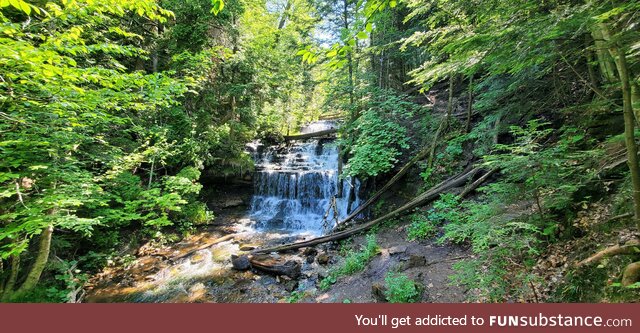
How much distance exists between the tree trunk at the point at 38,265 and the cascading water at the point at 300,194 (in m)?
6.99

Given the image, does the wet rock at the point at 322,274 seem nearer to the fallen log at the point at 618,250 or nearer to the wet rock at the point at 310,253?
the wet rock at the point at 310,253

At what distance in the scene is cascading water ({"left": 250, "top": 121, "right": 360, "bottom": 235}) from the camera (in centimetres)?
1138

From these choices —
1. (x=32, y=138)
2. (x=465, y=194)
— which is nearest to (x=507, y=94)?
(x=465, y=194)

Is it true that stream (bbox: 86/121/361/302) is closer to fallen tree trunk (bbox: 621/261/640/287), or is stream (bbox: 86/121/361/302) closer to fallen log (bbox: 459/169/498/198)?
fallen log (bbox: 459/169/498/198)

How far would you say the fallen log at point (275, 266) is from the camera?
7.22 m

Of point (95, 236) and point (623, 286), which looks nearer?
point (623, 286)

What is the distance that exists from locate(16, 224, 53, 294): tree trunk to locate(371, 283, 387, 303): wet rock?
22.3 ft

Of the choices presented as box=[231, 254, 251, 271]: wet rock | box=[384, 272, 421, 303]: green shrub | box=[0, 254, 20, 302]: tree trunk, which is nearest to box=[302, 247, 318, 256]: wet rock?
box=[231, 254, 251, 271]: wet rock

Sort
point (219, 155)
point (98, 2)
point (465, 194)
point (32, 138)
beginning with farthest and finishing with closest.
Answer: point (219, 155) → point (465, 194) → point (32, 138) → point (98, 2)

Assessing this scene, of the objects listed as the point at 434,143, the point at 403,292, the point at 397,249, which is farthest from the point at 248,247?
the point at 434,143

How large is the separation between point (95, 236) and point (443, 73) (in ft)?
34.7

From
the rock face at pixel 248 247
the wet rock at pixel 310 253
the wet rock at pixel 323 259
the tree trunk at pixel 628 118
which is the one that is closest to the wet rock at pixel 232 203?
the rock face at pixel 248 247

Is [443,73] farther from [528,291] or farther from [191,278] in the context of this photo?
[191,278]

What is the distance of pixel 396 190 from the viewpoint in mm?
9805
